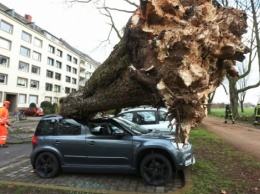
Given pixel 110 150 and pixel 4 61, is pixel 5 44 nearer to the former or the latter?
pixel 4 61

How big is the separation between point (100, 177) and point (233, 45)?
4.42 metres

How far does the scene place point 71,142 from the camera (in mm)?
6488

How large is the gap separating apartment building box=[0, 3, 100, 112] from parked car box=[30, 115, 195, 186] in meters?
25.8

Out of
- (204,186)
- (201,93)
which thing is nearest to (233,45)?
(201,93)

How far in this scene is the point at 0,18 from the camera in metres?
39.4

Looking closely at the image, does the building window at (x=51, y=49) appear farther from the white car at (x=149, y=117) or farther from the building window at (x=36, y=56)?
the white car at (x=149, y=117)

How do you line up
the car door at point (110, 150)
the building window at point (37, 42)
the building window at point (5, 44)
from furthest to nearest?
1. the building window at point (37, 42)
2. the building window at point (5, 44)
3. the car door at point (110, 150)

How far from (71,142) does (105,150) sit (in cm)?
94

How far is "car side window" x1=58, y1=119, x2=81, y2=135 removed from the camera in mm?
6641

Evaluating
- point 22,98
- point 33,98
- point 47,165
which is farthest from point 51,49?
point 47,165

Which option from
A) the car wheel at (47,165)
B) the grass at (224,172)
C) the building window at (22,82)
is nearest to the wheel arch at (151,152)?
the grass at (224,172)

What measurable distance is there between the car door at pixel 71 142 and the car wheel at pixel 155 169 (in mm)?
1530

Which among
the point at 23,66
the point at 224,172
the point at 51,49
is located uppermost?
the point at 51,49

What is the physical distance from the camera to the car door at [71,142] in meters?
6.39
